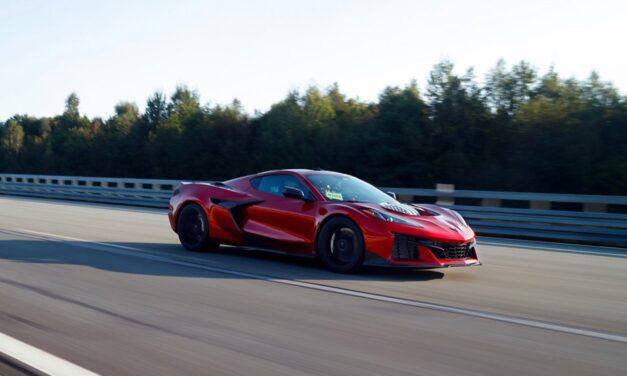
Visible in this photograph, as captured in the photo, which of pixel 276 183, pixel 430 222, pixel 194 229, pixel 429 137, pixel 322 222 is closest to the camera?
pixel 430 222

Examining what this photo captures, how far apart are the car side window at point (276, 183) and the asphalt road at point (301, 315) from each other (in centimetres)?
92

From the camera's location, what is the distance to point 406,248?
7555 mm

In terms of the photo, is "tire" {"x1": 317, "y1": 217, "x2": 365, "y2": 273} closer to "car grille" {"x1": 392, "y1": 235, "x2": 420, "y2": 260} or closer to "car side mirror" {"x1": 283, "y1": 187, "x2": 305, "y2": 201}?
"car grille" {"x1": 392, "y1": 235, "x2": 420, "y2": 260}

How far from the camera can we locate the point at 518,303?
6.56 meters

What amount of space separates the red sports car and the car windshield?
12 millimetres

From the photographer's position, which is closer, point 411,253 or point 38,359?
point 38,359

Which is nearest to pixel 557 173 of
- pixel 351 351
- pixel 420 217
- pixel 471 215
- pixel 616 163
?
pixel 616 163

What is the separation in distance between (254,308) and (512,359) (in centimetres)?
236

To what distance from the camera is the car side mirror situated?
8.47 m

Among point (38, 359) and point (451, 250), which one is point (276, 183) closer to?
point (451, 250)

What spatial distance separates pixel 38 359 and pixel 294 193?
4.44 meters

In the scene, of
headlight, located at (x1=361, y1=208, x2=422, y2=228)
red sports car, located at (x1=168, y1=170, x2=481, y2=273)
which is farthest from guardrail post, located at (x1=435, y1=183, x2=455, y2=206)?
headlight, located at (x1=361, y1=208, x2=422, y2=228)

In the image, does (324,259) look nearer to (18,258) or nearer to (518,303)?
(518,303)

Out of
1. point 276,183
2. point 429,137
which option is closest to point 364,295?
point 276,183
